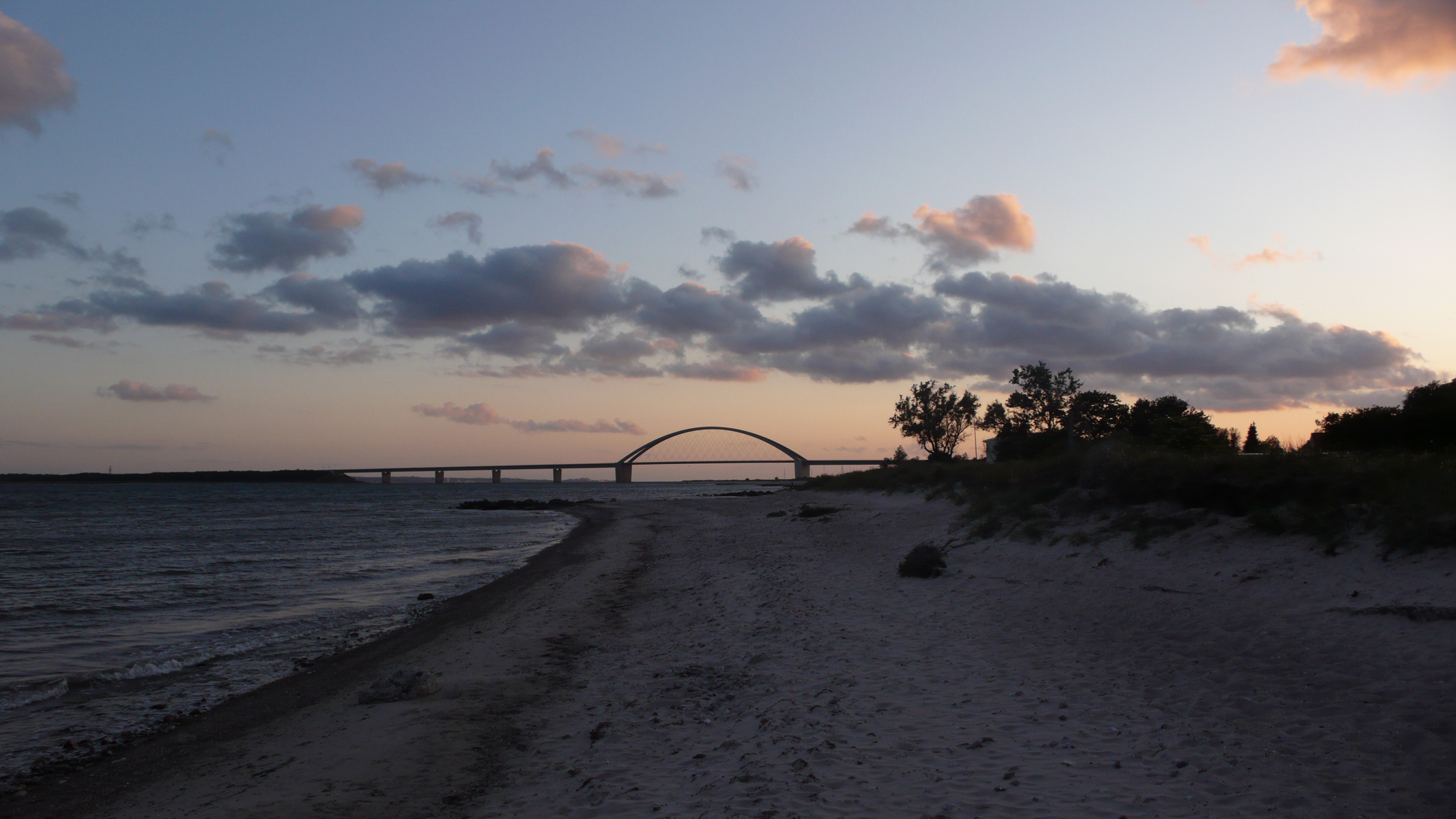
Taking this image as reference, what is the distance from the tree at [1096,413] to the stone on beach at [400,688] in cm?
8417

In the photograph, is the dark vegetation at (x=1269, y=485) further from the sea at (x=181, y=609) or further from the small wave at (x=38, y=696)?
the small wave at (x=38, y=696)

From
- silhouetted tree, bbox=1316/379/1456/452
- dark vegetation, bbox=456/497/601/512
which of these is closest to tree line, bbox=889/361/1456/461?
silhouetted tree, bbox=1316/379/1456/452

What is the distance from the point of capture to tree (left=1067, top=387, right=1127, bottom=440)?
84688mm

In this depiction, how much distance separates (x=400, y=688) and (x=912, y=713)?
700cm

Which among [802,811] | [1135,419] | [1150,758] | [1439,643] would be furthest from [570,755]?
[1135,419]

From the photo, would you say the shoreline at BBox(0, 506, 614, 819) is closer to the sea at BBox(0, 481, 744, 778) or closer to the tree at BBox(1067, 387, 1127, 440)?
the sea at BBox(0, 481, 744, 778)

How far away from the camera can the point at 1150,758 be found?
667 cm

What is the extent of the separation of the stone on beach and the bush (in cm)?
1093

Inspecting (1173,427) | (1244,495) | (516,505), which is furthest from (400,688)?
(516,505)

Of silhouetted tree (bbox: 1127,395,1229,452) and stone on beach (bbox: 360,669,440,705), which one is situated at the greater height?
silhouetted tree (bbox: 1127,395,1229,452)

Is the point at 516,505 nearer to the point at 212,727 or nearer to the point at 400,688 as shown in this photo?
the point at 212,727

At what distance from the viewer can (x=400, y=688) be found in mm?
10492

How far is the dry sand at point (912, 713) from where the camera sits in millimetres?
6312

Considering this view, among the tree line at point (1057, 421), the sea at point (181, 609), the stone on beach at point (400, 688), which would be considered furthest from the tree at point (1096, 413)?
the stone on beach at point (400, 688)
